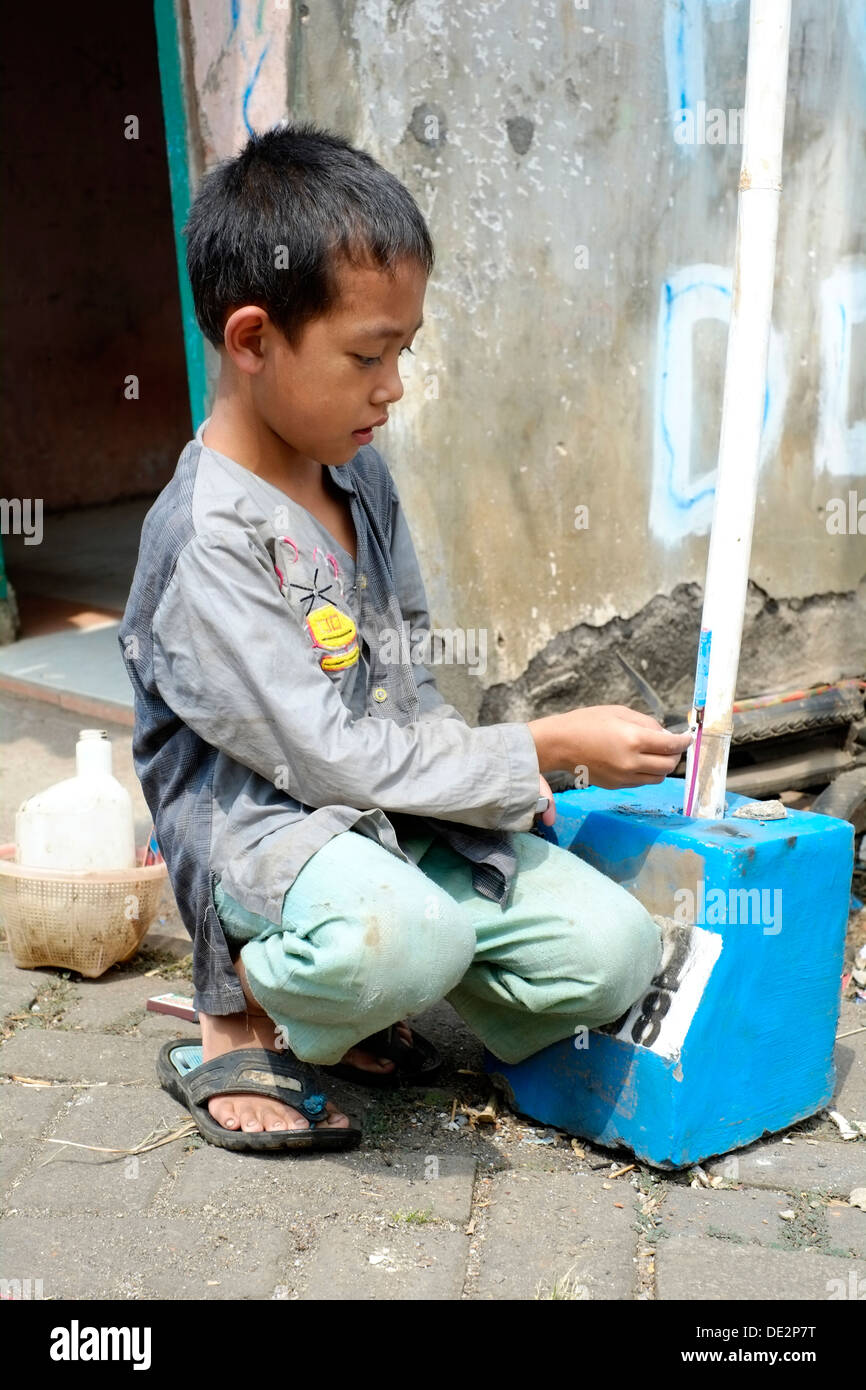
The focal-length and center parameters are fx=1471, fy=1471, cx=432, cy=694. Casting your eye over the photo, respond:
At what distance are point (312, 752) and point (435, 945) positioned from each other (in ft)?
1.04

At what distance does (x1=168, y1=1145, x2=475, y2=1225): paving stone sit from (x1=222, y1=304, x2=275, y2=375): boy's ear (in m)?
1.17

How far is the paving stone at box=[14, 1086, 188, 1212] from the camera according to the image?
2078 mm

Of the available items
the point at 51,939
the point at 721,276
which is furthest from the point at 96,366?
the point at 51,939

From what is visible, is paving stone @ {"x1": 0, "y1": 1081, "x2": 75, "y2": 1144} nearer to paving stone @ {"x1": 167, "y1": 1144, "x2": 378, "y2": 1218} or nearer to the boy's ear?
paving stone @ {"x1": 167, "y1": 1144, "x2": 378, "y2": 1218}

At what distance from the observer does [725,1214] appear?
82.2 inches

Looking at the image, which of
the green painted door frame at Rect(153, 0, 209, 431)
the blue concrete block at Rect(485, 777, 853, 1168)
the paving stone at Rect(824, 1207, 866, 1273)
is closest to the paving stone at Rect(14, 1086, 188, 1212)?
the blue concrete block at Rect(485, 777, 853, 1168)

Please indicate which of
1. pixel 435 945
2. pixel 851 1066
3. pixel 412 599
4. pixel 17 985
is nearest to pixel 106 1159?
pixel 435 945

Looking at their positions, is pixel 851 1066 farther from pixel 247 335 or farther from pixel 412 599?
pixel 247 335

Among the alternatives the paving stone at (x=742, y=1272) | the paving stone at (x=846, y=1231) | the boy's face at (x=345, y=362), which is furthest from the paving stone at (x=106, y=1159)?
the boy's face at (x=345, y=362)

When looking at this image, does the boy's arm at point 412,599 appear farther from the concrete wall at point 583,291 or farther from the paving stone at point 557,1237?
the paving stone at point 557,1237

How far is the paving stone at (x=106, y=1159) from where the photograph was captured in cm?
208

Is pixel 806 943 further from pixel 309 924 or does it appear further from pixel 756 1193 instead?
pixel 309 924

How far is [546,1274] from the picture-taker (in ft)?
6.25

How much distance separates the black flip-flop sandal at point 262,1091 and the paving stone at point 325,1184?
27mm
